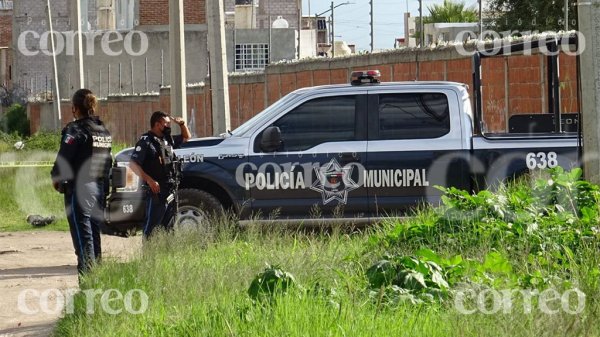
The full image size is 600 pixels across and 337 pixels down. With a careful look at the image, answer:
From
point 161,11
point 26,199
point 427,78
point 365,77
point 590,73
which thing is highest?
point 161,11

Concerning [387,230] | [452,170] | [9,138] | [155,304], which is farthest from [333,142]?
[9,138]

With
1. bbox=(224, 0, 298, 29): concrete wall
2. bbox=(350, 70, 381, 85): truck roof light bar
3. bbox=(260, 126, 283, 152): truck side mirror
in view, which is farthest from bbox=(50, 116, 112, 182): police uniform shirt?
bbox=(224, 0, 298, 29): concrete wall

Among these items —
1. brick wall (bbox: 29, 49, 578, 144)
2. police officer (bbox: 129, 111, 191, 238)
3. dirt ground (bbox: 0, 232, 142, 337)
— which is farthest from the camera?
brick wall (bbox: 29, 49, 578, 144)

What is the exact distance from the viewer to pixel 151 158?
44.4 ft

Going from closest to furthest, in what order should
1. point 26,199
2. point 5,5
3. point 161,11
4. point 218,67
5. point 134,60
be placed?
point 218,67 → point 26,199 → point 134,60 → point 161,11 → point 5,5

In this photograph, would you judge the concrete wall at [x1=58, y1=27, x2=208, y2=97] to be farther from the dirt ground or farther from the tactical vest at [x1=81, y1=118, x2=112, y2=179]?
the tactical vest at [x1=81, y1=118, x2=112, y2=179]

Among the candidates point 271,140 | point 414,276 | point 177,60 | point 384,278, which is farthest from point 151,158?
point 177,60

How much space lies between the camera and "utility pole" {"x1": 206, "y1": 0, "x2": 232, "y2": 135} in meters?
22.1

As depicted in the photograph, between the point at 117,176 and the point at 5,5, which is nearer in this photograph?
the point at 117,176

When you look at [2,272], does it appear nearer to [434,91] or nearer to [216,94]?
[434,91]

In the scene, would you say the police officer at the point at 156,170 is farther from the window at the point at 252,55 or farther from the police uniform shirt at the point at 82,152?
the window at the point at 252,55

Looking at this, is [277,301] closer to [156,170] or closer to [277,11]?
[156,170]

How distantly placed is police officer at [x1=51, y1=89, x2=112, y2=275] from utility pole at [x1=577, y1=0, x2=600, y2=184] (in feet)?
15.4

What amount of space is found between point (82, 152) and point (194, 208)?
2.76 m
